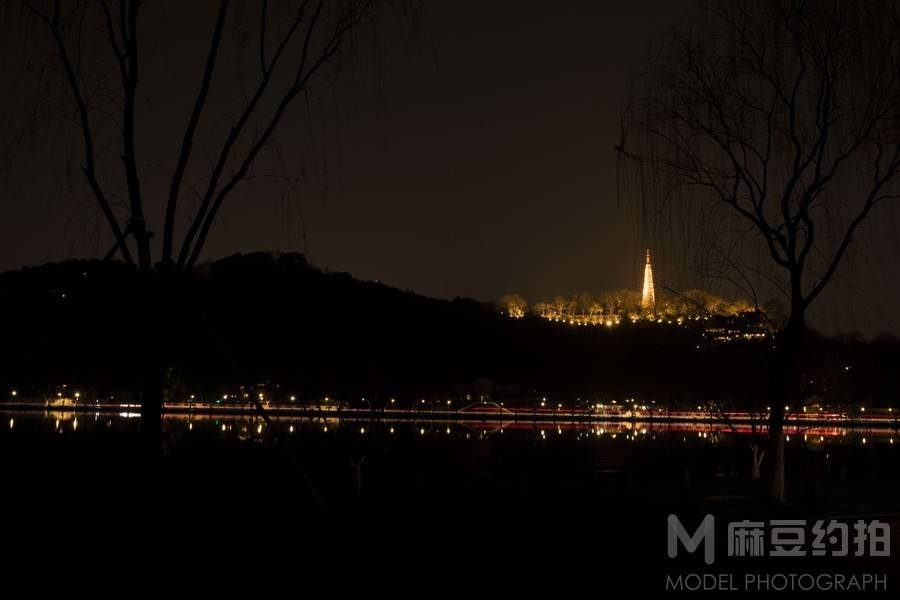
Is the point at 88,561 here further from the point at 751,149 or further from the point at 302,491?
the point at 751,149

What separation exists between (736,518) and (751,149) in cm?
744

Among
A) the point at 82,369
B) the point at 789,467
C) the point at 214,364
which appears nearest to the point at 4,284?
the point at 82,369

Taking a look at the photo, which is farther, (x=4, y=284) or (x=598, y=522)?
(x=4, y=284)

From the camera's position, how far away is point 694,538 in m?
17.0

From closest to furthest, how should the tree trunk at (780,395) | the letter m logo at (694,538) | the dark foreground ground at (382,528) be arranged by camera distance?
1. the dark foreground ground at (382,528)
2. the letter m logo at (694,538)
3. the tree trunk at (780,395)

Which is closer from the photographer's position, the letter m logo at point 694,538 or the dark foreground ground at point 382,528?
the dark foreground ground at point 382,528

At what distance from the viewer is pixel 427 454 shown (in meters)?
45.4

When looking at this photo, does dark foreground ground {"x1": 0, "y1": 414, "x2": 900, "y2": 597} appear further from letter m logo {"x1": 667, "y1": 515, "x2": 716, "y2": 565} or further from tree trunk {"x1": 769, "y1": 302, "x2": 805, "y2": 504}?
tree trunk {"x1": 769, "y1": 302, "x2": 805, "y2": 504}

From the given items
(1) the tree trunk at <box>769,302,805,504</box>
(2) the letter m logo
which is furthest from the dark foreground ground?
(1) the tree trunk at <box>769,302,805,504</box>

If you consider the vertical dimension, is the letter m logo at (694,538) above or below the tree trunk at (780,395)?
below

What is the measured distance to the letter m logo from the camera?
51.7ft

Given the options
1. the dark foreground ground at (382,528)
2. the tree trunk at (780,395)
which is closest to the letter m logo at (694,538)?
the dark foreground ground at (382,528)

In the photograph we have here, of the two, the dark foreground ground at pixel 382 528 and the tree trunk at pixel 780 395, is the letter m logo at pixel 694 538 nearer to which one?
the dark foreground ground at pixel 382 528

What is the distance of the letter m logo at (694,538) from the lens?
15755 mm
